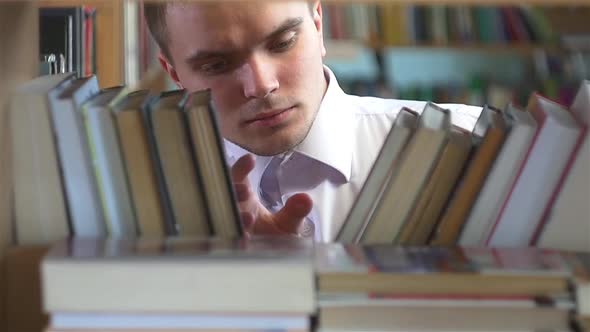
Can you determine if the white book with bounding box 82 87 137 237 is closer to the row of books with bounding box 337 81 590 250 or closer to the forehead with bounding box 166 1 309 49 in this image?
the row of books with bounding box 337 81 590 250

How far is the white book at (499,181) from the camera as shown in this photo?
41.4 inches

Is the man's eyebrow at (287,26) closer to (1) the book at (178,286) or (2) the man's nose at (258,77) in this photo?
(2) the man's nose at (258,77)

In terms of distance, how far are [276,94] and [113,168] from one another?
28.1 inches

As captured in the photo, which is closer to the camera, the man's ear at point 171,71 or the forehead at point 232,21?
the forehead at point 232,21

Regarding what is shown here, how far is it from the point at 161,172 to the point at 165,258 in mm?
168

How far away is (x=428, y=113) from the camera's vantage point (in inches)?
45.3

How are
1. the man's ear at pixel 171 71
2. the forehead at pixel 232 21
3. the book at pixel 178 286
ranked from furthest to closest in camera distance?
the man's ear at pixel 171 71 → the forehead at pixel 232 21 → the book at pixel 178 286

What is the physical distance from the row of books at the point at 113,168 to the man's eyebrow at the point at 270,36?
61 centimetres

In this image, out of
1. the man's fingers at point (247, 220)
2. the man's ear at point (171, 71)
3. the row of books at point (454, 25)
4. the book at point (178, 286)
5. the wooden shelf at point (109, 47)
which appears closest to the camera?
the book at point (178, 286)

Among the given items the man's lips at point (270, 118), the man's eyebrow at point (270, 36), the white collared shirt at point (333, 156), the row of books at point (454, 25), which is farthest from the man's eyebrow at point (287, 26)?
the row of books at point (454, 25)

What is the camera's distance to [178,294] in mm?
919

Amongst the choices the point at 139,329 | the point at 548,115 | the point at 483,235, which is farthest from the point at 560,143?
the point at 139,329

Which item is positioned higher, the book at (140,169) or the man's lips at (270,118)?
the book at (140,169)

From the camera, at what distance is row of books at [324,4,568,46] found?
452cm
